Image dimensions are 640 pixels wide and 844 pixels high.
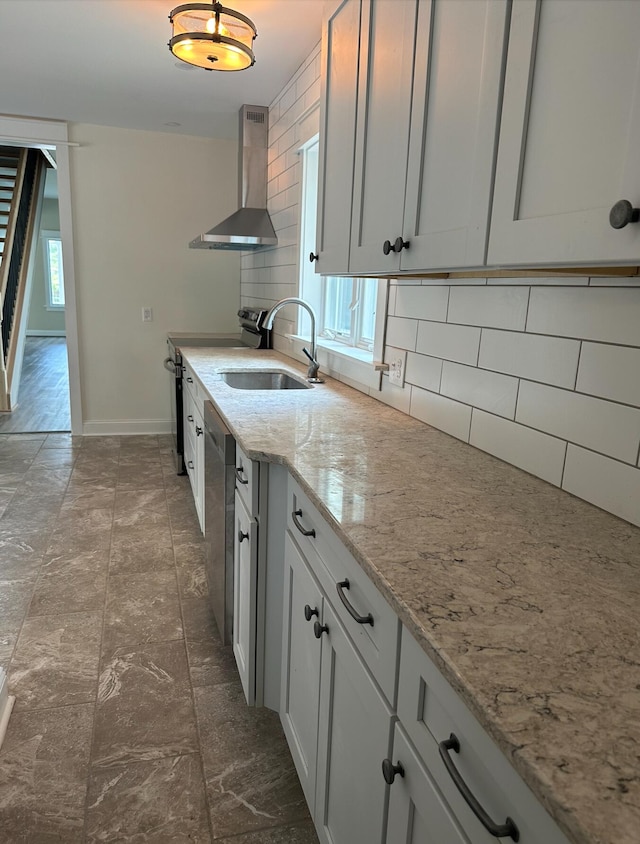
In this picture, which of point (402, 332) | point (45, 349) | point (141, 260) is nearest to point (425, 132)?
point (402, 332)

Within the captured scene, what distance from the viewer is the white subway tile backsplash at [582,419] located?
3.64 feet

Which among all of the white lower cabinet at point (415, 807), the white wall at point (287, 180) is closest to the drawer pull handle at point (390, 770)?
the white lower cabinet at point (415, 807)

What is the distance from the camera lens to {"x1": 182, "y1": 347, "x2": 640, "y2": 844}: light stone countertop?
0.55 meters

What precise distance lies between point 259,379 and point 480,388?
1.63 metres

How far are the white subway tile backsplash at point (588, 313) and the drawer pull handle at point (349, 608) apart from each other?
0.70 meters

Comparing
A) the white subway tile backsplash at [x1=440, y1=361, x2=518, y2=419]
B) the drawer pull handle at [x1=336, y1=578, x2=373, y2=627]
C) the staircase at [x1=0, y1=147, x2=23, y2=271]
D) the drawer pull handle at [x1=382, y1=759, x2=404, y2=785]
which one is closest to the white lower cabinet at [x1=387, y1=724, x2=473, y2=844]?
the drawer pull handle at [x1=382, y1=759, x2=404, y2=785]

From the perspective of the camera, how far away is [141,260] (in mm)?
4793

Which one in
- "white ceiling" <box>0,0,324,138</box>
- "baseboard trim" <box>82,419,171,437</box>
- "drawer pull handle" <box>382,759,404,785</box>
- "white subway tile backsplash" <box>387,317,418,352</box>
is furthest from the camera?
"baseboard trim" <box>82,419,171,437</box>

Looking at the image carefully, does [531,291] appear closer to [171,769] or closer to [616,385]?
[616,385]

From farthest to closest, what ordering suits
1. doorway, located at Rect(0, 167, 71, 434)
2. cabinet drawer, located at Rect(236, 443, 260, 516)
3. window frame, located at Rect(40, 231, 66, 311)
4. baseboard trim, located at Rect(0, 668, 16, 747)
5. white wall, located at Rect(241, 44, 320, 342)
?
window frame, located at Rect(40, 231, 66, 311) < doorway, located at Rect(0, 167, 71, 434) < white wall, located at Rect(241, 44, 320, 342) < baseboard trim, located at Rect(0, 668, 16, 747) < cabinet drawer, located at Rect(236, 443, 260, 516)

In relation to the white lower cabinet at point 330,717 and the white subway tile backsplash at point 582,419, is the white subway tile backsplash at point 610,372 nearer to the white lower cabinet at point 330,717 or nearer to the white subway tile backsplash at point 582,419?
the white subway tile backsplash at point 582,419

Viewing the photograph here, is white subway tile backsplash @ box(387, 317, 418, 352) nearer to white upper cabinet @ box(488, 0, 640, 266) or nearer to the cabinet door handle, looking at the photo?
the cabinet door handle

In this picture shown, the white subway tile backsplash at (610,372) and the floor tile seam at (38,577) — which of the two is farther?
the floor tile seam at (38,577)

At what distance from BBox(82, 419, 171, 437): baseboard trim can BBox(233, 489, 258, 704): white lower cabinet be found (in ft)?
11.2
